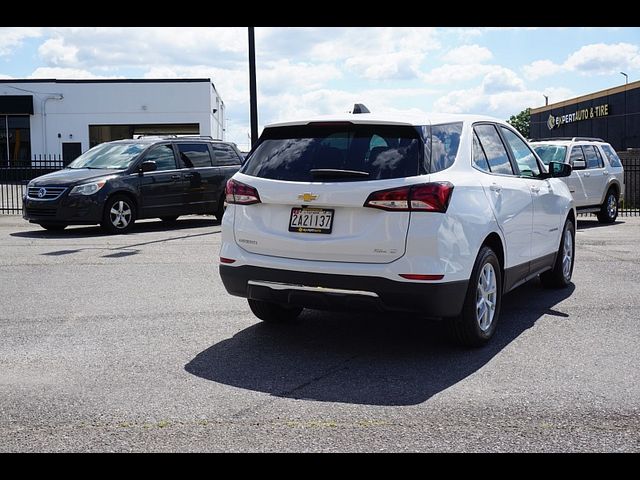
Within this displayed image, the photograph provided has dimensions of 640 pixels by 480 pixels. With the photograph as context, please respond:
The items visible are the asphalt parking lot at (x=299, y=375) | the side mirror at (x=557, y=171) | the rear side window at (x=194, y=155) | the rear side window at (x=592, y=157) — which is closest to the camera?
the asphalt parking lot at (x=299, y=375)

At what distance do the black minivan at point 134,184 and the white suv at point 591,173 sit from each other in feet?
21.9

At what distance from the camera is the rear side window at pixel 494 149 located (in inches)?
268

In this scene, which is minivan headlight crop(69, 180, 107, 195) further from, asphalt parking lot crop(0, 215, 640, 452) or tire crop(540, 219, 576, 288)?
tire crop(540, 219, 576, 288)

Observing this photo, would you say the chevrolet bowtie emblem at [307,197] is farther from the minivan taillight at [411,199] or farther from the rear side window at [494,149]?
the rear side window at [494,149]

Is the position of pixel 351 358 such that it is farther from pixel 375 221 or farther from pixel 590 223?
pixel 590 223

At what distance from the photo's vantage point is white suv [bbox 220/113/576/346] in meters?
5.66

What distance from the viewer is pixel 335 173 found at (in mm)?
5871

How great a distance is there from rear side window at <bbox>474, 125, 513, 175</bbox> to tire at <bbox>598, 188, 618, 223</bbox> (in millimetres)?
11621

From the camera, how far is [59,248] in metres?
12.4

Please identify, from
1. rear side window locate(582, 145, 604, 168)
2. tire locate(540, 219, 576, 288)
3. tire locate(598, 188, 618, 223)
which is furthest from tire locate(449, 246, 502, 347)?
tire locate(598, 188, 618, 223)

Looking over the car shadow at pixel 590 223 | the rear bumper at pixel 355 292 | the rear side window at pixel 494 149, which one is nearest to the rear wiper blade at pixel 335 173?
the rear bumper at pixel 355 292

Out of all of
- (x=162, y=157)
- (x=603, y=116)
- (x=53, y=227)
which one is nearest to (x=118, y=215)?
(x=53, y=227)

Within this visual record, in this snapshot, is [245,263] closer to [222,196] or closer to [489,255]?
[489,255]
